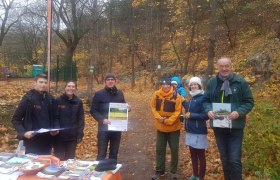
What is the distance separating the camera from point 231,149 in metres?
5.35

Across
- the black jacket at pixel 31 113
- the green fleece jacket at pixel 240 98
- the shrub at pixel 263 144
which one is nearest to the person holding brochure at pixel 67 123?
the black jacket at pixel 31 113

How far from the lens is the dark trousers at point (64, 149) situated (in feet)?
20.2

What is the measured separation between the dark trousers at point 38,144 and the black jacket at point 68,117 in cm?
25

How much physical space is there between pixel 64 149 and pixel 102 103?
1.11 m

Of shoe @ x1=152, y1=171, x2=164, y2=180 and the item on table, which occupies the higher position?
the item on table

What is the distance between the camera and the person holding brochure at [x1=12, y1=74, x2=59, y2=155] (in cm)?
556

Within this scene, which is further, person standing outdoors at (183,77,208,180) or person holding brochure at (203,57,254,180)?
person standing outdoors at (183,77,208,180)

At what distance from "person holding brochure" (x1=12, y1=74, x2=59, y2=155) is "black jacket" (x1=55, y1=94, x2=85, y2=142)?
21 centimetres

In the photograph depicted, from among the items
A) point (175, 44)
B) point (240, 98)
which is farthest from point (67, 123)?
point (175, 44)

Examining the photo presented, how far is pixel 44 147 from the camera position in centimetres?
590

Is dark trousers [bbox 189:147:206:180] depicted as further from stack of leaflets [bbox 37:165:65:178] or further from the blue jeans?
stack of leaflets [bbox 37:165:65:178]

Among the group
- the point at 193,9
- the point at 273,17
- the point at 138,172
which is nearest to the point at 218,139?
the point at 138,172

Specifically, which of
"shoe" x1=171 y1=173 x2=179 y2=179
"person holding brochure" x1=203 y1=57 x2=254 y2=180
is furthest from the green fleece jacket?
"shoe" x1=171 y1=173 x2=179 y2=179

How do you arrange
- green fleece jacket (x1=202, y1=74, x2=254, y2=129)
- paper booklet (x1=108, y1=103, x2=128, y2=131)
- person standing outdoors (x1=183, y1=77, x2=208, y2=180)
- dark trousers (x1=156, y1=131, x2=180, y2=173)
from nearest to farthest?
green fleece jacket (x1=202, y1=74, x2=254, y2=129) < person standing outdoors (x1=183, y1=77, x2=208, y2=180) < paper booklet (x1=108, y1=103, x2=128, y2=131) < dark trousers (x1=156, y1=131, x2=180, y2=173)
